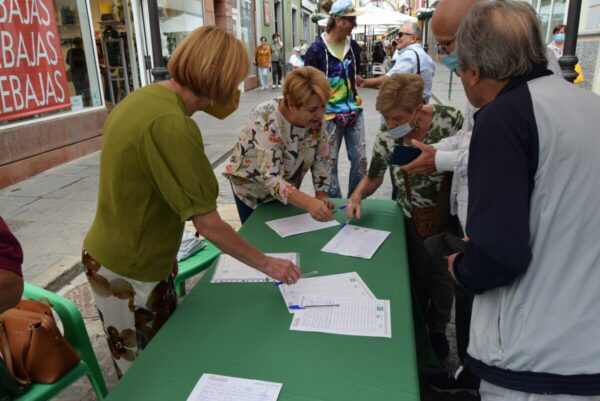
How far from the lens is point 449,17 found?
1809 millimetres

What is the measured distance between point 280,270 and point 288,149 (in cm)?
93

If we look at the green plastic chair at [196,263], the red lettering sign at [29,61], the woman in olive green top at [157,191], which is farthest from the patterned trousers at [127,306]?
the red lettering sign at [29,61]

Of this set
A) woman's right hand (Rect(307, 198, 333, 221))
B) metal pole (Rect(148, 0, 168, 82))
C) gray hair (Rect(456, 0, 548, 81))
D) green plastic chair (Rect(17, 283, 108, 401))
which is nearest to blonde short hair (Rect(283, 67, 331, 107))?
woman's right hand (Rect(307, 198, 333, 221))

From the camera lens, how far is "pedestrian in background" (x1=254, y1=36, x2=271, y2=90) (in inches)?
596

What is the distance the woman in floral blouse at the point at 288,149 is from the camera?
2.17 meters

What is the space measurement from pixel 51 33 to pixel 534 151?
21.4ft

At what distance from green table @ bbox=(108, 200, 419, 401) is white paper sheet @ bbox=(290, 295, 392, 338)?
1.1 inches

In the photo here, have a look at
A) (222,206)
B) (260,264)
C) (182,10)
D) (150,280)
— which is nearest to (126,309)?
(150,280)

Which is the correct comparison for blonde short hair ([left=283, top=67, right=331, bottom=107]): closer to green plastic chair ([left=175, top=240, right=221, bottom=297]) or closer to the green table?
the green table

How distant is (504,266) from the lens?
1.03 meters

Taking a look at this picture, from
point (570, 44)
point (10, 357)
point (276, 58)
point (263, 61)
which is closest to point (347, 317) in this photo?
point (10, 357)

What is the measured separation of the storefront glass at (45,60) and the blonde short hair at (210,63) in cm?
483

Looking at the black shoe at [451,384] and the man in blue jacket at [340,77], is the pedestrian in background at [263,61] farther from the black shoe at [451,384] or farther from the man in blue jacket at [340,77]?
the black shoe at [451,384]

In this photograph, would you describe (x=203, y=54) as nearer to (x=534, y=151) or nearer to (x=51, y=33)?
(x=534, y=151)
